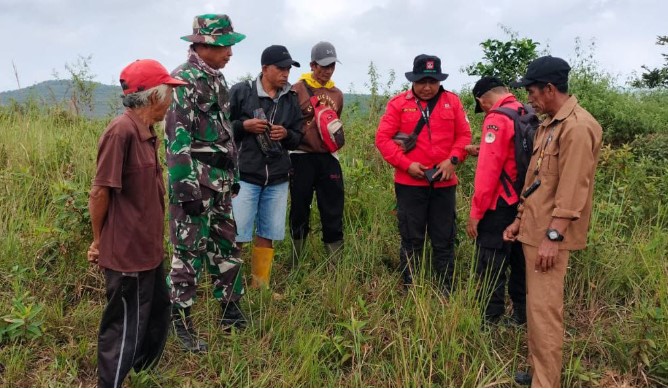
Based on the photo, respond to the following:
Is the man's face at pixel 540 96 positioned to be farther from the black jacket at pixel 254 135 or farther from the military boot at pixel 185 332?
the military boot at pixel 185 332

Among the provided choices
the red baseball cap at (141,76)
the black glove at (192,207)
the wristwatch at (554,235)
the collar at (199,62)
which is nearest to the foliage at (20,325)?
the black glove at (192,207)

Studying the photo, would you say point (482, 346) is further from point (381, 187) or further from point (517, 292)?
point (381, 187)

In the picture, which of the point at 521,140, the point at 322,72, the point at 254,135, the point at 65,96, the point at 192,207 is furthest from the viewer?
the point at 65,96

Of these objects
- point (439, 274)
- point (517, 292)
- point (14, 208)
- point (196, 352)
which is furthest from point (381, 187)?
point (14, 208)

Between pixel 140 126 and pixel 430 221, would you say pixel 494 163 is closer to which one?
pixel 430 221

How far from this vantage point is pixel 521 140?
3.52 meters

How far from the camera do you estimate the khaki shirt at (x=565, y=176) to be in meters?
2.80

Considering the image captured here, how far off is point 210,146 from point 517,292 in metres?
2.30

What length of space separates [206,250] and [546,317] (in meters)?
2.10

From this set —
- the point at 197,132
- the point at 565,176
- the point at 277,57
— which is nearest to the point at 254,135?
the point at 277,57

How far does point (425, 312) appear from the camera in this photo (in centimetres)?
328

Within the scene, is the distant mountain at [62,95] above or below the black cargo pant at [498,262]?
above

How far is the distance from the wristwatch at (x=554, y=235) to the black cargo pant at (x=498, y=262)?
0.74 meters

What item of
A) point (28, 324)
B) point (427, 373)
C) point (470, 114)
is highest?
point (470, 114)
